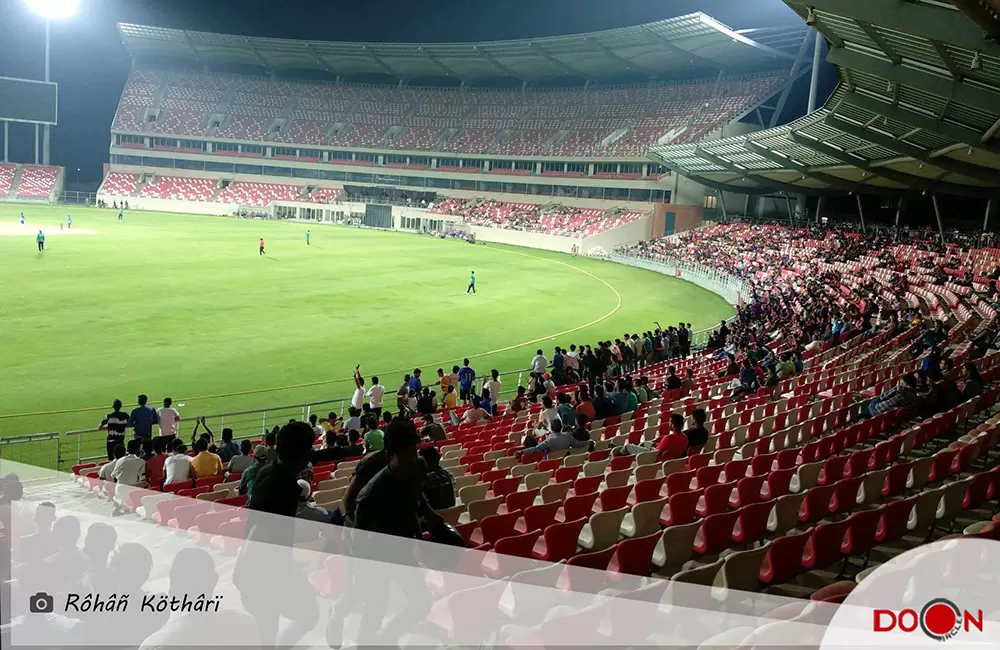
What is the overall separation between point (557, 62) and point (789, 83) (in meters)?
25.1

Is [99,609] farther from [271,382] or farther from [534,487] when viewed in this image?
[271,382]

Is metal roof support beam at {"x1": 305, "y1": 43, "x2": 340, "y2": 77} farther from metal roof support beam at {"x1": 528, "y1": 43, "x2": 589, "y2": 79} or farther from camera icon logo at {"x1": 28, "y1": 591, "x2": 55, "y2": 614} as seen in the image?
camera icon logo at {"x1": 28, "y1": 591, "x2": 55, "y2": 614}

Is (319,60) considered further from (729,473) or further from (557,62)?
(729,473)

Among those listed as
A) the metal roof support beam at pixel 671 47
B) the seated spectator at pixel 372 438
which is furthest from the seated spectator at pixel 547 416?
the metal roof support beam at pixel 671 47

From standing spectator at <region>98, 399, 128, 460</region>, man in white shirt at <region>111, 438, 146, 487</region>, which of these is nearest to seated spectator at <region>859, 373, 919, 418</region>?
man in white shirt at <region>111, 438, 146, 487</region>

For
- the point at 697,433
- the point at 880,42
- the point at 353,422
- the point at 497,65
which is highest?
the point at 497,65

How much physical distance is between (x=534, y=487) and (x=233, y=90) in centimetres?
10560

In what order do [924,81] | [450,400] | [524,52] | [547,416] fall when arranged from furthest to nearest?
[524,52] < [924,81] < [450,400] < [547,416]

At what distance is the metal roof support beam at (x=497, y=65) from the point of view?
86356mm

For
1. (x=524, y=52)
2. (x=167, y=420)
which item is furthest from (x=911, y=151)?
(x=524, y=52)

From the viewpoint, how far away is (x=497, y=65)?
89.9 metres

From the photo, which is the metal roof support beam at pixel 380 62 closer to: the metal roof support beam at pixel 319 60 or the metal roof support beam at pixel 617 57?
the metal roof support beam at pixel 319 60

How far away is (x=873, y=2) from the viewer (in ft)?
47.7

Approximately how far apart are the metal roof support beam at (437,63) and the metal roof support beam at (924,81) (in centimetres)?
7479
